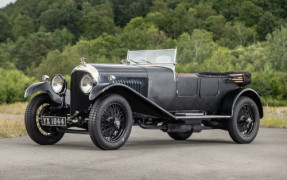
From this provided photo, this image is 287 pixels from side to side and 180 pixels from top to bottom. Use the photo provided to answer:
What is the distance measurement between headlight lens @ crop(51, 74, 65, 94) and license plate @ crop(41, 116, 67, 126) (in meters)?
0.74

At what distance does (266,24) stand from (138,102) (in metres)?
105

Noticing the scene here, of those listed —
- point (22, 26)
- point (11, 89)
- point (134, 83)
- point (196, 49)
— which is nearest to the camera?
point (134, 83)

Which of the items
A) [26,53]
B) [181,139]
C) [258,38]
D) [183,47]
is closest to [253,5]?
[258,38]

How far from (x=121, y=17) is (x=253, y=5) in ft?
128

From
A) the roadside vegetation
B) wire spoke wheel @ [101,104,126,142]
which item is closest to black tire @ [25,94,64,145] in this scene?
wire spoke wheel @ [101,104,126,142]

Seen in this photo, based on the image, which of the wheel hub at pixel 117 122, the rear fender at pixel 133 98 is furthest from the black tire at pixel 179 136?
the wheel hub at pixel 117 122

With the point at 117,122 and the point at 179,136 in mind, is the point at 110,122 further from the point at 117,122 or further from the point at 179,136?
the point at 179,136

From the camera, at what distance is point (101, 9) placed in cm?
13188

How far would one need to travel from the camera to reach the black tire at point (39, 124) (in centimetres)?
878

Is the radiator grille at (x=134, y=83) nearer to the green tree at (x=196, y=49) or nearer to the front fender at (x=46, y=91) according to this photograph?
the front fender at (x=46, y=91)

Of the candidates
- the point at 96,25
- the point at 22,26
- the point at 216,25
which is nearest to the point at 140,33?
the point at 216,25

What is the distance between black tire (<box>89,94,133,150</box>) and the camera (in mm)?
7668

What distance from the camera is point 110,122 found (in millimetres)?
7980

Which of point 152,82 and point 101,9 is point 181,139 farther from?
point 101,9
